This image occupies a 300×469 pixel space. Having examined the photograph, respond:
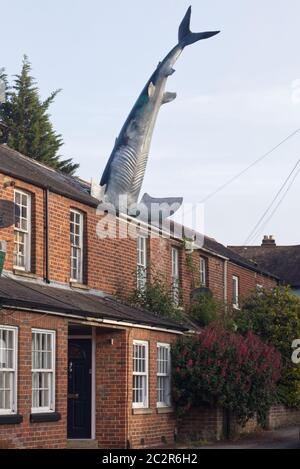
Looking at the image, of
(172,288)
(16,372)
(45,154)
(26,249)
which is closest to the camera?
(16,372)

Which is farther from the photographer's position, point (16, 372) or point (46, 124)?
point (46, 124)

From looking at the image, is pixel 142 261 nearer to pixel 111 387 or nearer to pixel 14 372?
pixel 111 387

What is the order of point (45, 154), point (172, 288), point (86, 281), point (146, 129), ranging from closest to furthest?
point (86, 281) → point (172, 288) → point (146, 129) → point (45, 154)

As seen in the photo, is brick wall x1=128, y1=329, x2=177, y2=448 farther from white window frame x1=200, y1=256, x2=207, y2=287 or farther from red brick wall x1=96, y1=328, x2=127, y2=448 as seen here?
white window frame x1=200, y1=256, x2=207, y2=287

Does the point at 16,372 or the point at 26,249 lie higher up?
the point at 26,249

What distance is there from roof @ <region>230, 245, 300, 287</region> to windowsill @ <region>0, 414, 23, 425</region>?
40069mm

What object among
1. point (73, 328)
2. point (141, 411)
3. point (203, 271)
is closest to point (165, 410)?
point (141, 411)

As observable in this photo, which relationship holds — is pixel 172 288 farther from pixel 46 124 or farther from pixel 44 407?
pixel 46 124

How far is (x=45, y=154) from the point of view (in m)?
55.4

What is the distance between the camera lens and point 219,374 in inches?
1145

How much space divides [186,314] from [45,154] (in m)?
22.9

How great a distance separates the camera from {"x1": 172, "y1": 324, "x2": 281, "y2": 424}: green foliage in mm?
29141

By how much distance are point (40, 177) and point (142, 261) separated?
247 inches

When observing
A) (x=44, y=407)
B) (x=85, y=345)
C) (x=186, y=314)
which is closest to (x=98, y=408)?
(x=85, y=345)
